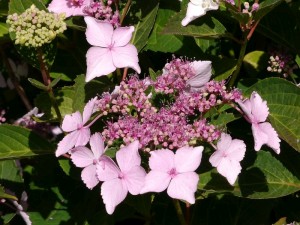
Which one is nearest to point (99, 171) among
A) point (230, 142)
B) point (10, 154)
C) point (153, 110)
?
point (153, 110)

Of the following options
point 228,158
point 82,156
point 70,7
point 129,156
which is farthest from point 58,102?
point 228,158

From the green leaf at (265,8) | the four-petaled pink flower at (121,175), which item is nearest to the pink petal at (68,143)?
the four-petaled pink flower at (121,175)

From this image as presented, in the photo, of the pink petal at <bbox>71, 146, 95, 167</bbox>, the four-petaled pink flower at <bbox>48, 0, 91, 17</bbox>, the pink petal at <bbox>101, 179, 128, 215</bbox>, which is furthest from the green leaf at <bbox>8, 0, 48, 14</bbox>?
the pink petal at <bbox>101, 179, 128, 215</bbox>

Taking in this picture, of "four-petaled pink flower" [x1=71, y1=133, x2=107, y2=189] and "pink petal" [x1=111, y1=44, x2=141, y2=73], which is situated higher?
"pink petal" [x1=111, y1=44, x2=141, y2=73]

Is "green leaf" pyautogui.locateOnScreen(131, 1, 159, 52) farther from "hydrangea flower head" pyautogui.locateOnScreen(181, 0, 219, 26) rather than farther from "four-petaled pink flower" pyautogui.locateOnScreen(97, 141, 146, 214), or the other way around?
"four-petaled pink flower" pyautogui.locateOnScreen(97, 141, 146, 214)

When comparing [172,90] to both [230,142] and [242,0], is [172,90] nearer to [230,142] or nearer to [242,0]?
[230,142]

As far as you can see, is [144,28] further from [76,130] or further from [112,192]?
[112,192]
